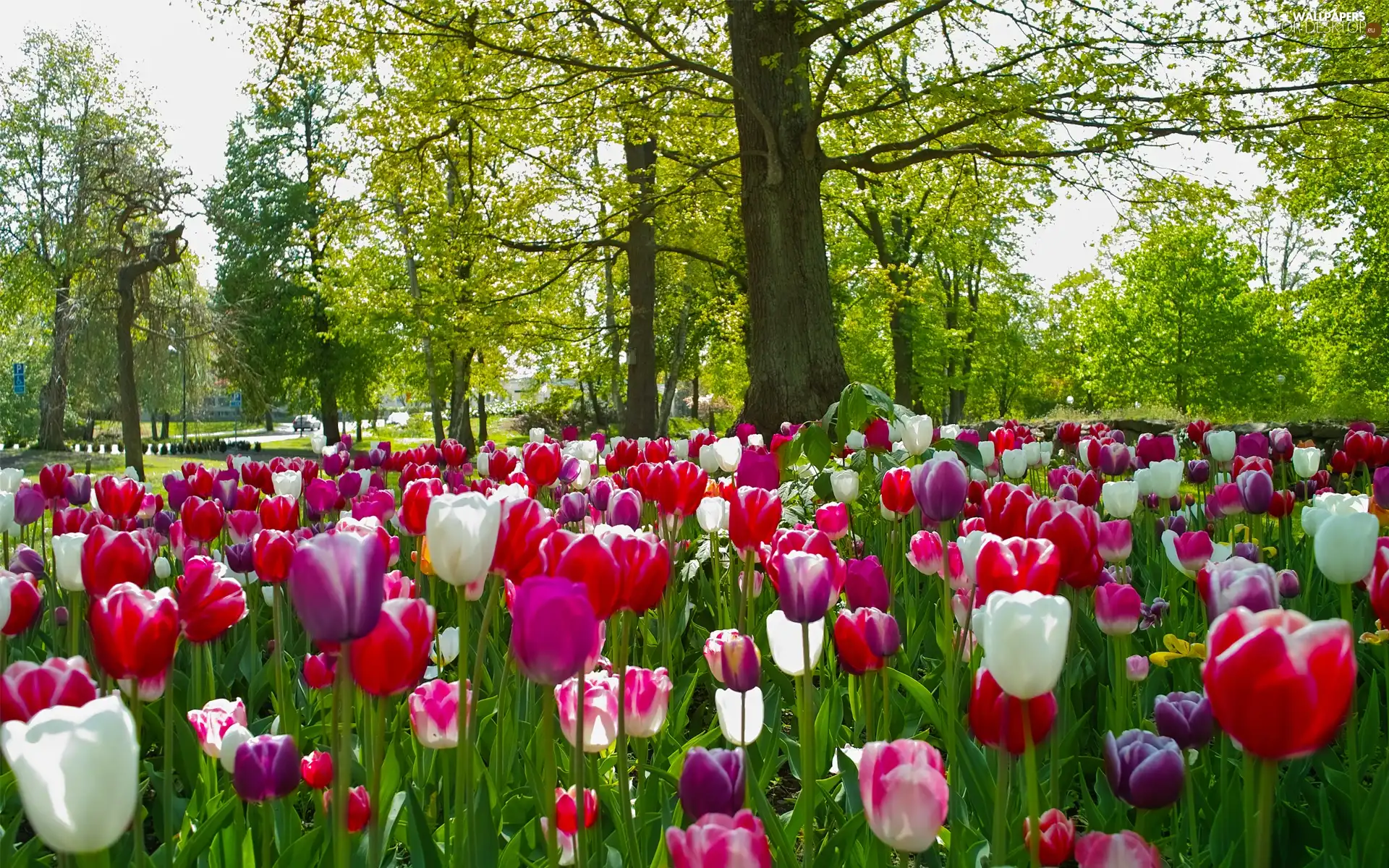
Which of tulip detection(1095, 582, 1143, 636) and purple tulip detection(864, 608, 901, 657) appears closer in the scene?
purple tulip detection(864, 608, 901, 657)

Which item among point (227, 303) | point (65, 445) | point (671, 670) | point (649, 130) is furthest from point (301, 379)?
point (671, 670)

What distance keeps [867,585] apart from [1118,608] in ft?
1.93

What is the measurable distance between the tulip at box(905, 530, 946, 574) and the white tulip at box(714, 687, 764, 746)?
1.04 m

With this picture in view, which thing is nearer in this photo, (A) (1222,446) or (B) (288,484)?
(B) (288,484)

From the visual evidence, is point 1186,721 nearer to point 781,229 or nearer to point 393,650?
point 393,650

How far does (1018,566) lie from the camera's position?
1.59 meters

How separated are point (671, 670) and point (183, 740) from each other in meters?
1.29

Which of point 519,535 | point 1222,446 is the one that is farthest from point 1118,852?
→ point 1222,446

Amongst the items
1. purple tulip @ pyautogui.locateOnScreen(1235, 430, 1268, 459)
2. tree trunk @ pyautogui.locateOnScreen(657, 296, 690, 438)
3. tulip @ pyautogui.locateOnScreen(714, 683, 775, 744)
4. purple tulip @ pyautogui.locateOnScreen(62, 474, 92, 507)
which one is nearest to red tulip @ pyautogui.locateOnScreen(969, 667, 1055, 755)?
tulip @ pyautogui.locateOnScreen(714, 683, 775, 744)

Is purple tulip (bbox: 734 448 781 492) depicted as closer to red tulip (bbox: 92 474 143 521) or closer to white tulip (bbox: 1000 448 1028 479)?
red tulip (bbox: 92 474 143 521)

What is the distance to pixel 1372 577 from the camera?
66.8 inches

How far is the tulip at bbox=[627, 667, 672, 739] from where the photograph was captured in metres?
1.65

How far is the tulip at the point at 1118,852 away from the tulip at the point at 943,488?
1.00m

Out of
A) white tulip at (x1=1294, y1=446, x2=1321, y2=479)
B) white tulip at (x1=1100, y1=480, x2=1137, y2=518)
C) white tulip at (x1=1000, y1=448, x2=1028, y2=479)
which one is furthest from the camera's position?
white tulip at (x1=1000, y1=448, x2=1028, y2=479)
